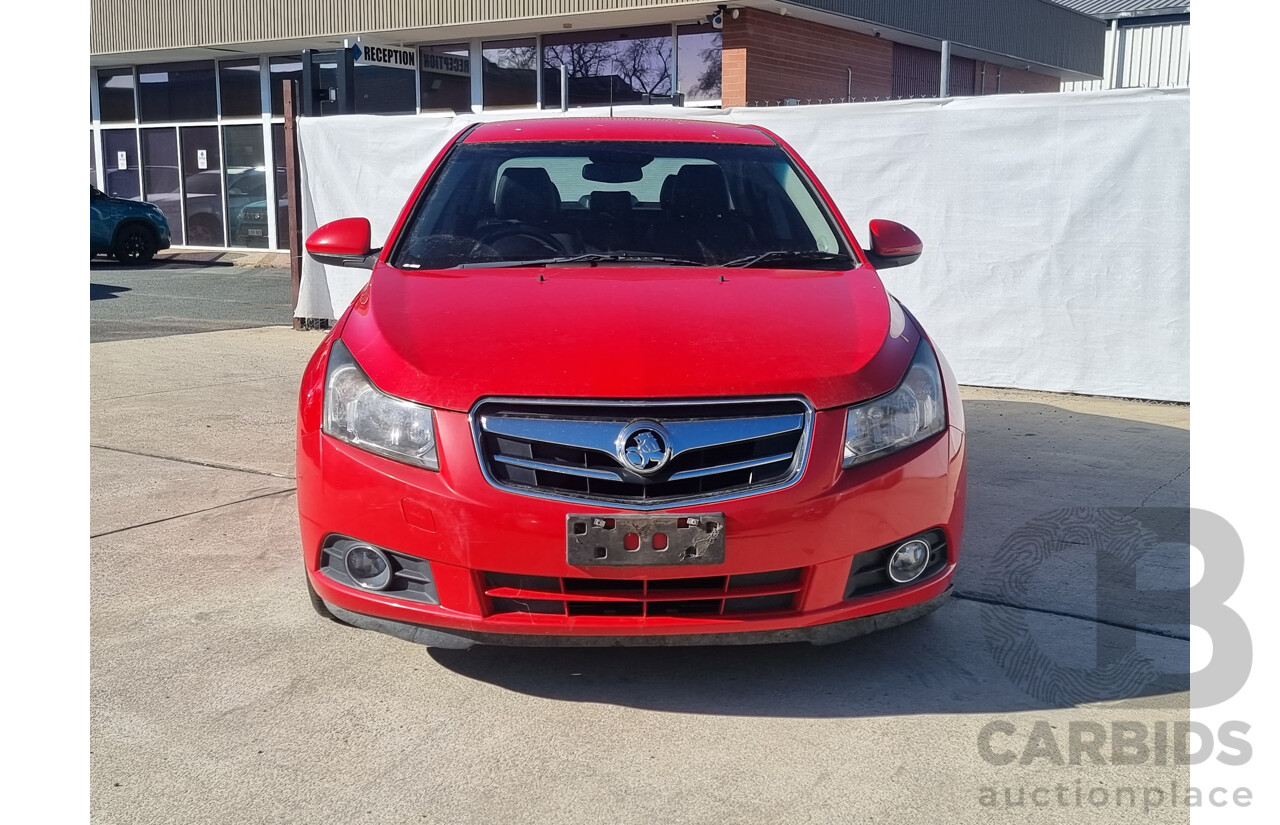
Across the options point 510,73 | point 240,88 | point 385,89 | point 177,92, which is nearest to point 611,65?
point 510,73

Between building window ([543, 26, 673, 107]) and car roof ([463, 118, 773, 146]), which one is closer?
car roof ([463, 118, 773, 146])

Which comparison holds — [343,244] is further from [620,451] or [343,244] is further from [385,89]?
[385,89]

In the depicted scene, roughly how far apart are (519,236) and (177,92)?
69.0 feet

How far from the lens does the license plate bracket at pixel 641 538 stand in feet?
9.72

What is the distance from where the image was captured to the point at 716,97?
1655 cm

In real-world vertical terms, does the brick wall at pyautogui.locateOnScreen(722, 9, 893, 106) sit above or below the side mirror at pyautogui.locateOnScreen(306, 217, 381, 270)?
above

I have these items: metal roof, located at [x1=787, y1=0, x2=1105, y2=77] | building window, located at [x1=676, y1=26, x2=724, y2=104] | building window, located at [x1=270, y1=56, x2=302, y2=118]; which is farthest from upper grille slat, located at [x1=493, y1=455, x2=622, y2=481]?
building window, located at [x1=270, y1=56, x2=302, y2=118]

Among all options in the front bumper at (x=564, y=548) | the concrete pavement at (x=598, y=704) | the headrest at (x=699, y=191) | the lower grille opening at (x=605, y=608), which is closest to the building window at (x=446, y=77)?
the concrete pavement at (x=598, y=704)

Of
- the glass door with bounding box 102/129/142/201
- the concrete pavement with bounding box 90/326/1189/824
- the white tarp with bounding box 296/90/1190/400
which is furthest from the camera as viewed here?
the glass door with bounding box 102/129/142/201

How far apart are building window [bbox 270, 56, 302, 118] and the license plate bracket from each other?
19843 millimetres

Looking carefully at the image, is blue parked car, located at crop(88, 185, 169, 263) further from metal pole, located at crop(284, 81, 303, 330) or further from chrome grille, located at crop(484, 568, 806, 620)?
chrome grille, located at crop(484, 568, 806, 620)

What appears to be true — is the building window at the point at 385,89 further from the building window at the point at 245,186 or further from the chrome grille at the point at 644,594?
the chrome grille at the point at 644,594

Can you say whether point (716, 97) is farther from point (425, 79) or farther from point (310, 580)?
point (310, 580)

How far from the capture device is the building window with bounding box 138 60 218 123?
73.2 ft
